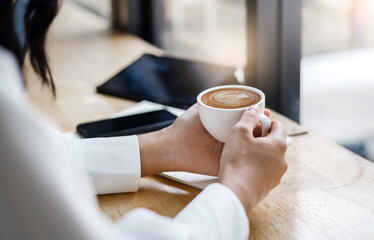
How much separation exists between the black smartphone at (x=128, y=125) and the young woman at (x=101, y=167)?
0.53ft

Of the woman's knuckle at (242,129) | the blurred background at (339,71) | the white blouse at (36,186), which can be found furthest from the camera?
the blurred background at (339,71)

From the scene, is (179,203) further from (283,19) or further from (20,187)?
(283,19)

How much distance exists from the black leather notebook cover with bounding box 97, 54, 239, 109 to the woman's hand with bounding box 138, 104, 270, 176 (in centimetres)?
36

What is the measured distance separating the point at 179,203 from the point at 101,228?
1.19ft

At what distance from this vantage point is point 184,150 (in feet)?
2.87

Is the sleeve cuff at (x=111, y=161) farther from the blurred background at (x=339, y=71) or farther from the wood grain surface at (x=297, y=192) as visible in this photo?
the blurred background at (x=339, y=71)

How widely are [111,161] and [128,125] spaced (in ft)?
0.85

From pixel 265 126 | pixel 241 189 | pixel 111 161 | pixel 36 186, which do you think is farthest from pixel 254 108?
pixel 36 186

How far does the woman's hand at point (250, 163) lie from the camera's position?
25.6 inches

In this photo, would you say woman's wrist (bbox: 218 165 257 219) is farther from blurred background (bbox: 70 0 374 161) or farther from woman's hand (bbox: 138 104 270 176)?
blurred background (bbox: 70 0 374 161)

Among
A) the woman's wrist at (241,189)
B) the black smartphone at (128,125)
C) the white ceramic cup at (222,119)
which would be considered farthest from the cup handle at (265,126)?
the black smartphone at (128,125)

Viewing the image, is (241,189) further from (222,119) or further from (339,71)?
(339,71)

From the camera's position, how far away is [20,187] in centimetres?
42

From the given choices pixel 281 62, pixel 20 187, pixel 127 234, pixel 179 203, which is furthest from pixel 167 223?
pixel 281 62
